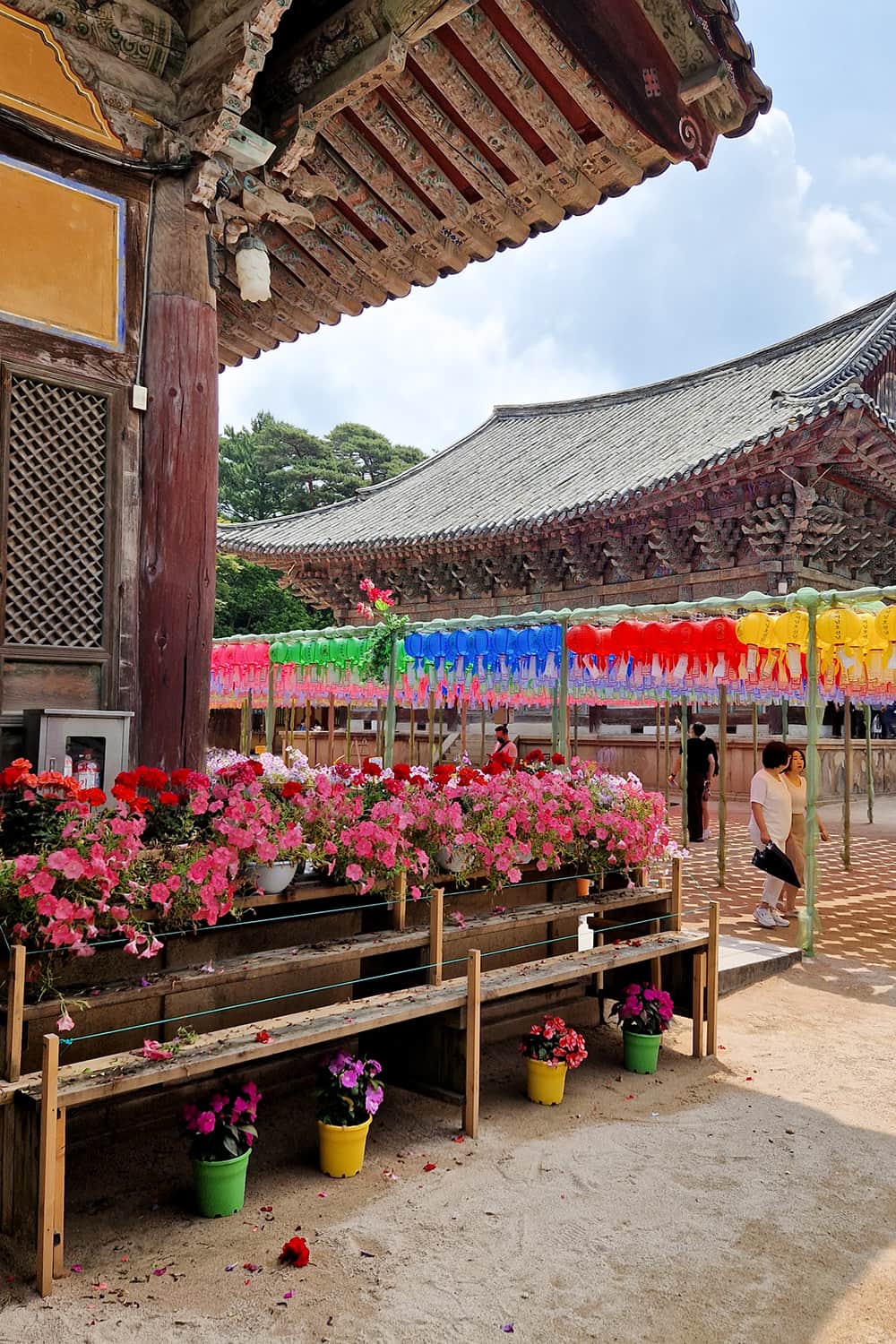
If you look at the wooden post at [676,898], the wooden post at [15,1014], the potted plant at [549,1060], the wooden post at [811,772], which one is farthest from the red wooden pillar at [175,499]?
the wooden post at [811,772]

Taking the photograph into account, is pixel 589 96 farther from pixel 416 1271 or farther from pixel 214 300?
pixel 416 1271

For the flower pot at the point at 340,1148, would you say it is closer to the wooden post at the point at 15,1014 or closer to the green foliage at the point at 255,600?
the wooden post at the point at 15,1014

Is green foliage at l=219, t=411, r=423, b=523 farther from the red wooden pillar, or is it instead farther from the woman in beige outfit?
the red wooden pillar

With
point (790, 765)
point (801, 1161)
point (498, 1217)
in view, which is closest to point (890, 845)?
point (790, 765)

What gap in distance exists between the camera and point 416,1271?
3.02 metres

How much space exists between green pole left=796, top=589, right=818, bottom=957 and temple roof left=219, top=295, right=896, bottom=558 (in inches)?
204

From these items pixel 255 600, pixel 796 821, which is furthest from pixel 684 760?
pixel 255 600

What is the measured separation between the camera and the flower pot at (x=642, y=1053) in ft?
16.6

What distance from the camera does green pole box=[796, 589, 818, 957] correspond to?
7.50 m

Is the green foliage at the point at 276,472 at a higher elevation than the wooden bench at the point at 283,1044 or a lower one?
higher

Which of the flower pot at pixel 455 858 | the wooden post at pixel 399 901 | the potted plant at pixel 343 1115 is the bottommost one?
the potted plant at pixel 343 1115

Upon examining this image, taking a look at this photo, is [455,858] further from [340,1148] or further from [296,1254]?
[296,1254]

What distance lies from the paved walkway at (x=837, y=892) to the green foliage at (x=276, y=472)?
31.7 metres

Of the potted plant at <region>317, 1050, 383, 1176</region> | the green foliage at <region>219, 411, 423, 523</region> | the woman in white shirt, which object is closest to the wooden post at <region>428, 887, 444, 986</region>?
the potted plant at <region>317, 1050, 383, 1176</region>
